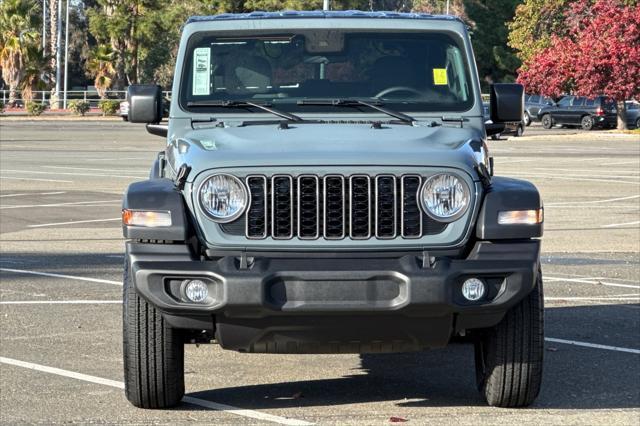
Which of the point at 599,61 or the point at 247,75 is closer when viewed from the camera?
the point at 247,75

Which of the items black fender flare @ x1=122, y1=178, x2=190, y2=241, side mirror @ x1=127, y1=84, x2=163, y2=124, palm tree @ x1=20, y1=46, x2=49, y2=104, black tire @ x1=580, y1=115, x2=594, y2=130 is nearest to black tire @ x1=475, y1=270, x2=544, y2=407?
black fender flare @ x1=122, y1=178, x2=190, y2=241

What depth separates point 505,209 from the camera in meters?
6.92

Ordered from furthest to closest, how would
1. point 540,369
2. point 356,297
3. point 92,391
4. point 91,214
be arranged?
point 91,214 < point 92,391 < point 540,369 < point 356,297

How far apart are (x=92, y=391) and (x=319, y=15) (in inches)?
109

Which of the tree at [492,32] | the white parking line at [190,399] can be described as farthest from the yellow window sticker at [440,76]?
the tree at [492,32]

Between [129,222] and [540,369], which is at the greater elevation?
[129,222]

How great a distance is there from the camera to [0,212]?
19.9 m

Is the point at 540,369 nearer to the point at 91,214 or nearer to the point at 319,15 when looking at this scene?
the point at 319,15

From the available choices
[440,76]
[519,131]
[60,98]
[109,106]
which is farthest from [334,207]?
[60,98]

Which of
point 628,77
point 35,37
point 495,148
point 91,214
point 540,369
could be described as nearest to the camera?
point 540,369

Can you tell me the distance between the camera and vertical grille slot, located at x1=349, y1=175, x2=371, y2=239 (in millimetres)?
6930

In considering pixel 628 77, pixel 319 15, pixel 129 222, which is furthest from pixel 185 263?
pixel 628 77

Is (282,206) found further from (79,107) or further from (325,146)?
(79,107)

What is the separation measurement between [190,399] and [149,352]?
68 centimetres
